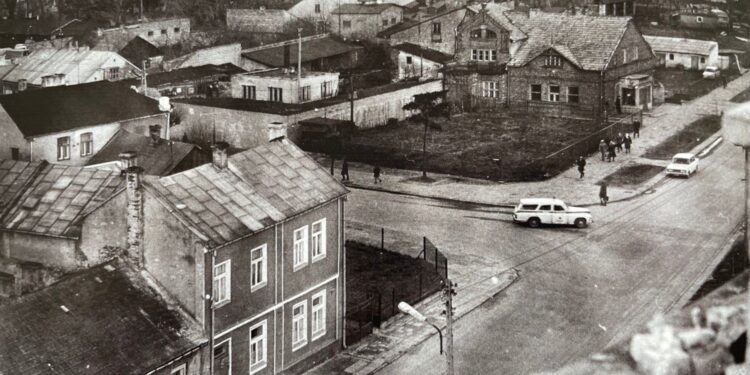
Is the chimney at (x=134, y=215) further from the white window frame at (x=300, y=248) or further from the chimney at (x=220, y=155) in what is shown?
the white window frame at (x=300, y=248)

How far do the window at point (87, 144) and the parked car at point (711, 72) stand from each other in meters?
52.5

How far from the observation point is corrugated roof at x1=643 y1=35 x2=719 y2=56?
252ft

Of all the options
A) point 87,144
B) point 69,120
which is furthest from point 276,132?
point 69,120

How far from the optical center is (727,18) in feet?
294

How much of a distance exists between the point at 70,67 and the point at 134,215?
140ft

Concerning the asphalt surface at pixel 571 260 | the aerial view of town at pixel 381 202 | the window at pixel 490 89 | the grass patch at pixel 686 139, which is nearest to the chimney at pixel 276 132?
the aerial view of town at pixel 381 202

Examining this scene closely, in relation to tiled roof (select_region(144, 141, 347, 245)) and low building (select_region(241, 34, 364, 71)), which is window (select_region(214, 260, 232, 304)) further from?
low building (select_region(241, 34, 364, 71))

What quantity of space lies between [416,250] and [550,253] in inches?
194

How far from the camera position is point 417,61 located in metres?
70.6

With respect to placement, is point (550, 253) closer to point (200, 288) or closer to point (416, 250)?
point (416, 250)

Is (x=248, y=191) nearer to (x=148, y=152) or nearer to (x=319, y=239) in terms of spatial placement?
(x=319, y=239)

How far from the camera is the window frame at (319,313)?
25141 millimetres

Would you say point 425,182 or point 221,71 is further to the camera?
point 221,71

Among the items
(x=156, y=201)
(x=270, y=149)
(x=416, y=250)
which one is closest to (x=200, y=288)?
(x=156, y=201)
